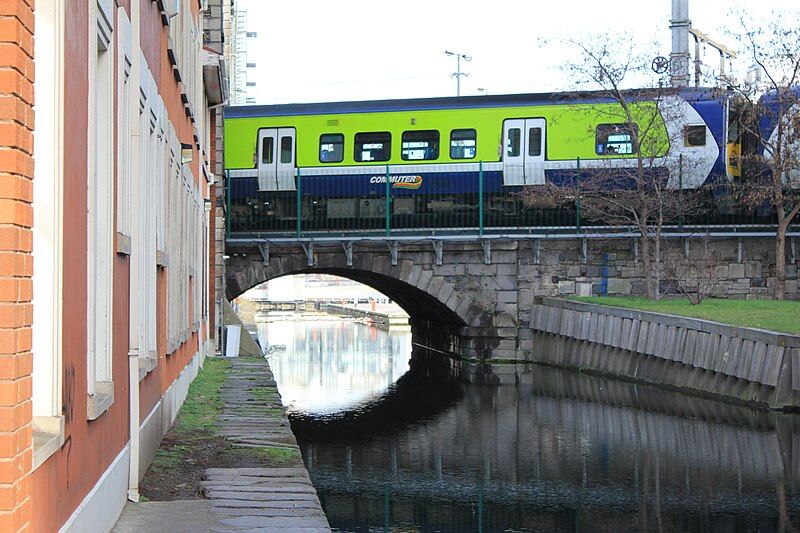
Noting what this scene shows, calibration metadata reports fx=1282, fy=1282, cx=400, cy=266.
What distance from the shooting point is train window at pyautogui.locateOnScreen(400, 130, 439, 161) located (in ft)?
107

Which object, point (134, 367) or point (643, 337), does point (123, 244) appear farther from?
point (643, 337)

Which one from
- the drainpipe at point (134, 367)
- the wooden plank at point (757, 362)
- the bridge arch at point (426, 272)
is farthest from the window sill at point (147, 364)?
the bridge arch at point (426, 272)

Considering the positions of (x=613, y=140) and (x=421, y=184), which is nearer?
(x=421, y=184)

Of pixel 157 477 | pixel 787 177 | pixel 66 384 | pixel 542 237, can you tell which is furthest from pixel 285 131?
pixel 66 384

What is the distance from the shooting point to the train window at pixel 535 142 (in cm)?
3225

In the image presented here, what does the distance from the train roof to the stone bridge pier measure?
11.0ft

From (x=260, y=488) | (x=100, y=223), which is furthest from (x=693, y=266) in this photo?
(x=100, y=223)

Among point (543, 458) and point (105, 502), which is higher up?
point (105, 502)

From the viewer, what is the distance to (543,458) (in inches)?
648

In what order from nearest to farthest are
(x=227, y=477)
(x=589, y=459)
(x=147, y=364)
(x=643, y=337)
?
1. (x=147, y=364)
2. (x=227, y=477)
3. (x=589, y=459)
4. (x=643, y=337)

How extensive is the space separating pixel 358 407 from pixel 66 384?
1821cm

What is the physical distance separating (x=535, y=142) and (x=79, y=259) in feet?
89.5

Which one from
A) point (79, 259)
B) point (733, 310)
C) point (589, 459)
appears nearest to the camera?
point (79, 259)

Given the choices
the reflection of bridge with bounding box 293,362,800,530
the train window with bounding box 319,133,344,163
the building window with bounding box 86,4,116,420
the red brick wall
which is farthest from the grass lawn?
the red brick wall
